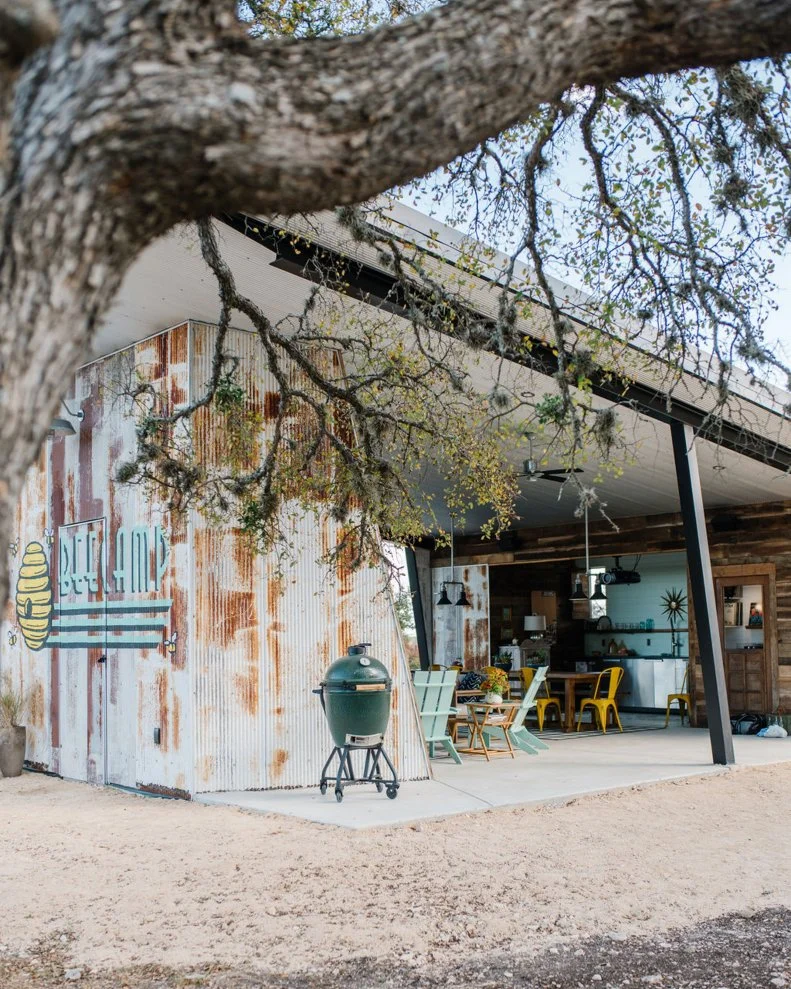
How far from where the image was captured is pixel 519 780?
7.80 meters

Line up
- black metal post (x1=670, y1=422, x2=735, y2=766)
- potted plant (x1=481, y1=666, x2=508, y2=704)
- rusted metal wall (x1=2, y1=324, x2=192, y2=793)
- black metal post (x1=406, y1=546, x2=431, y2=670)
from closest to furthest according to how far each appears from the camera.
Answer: rusted metal wall (x1=2, y1=324, x2=192, y2=793) → black metal post (x1=670, y1=422, x2=735, y2=766) → potted plant (x1=481, y1=666, x2=508, y2=704) → black metal post (x1=406, y1=546, x2=431, y2=670)

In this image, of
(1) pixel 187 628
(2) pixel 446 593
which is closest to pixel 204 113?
(1) pixel 187 628

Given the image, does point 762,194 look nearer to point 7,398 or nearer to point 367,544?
point 367,544

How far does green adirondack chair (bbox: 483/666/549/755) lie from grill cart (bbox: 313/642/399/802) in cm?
268

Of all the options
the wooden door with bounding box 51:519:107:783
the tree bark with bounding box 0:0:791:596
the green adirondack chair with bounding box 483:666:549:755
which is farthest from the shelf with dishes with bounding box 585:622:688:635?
the tree bark with bounding box 0:0:791:596

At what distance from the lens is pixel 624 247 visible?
5012mm

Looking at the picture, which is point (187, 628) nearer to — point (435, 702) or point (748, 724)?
point (435, 702)

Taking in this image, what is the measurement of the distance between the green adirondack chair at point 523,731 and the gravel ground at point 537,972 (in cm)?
532

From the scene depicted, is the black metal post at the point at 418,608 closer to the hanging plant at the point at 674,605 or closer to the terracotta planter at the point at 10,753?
the hanging plant at the point at 674,605

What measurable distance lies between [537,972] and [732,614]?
10012 mm

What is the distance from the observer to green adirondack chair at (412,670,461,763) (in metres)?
8.63

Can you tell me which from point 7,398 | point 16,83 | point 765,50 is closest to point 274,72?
point 16,83

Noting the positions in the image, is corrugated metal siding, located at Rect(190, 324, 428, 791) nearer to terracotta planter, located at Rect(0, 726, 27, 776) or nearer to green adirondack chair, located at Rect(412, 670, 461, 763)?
green adirondack chair, located at Rect(412, 670, 461, 763)

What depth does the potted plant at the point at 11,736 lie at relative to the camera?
8.62 m
